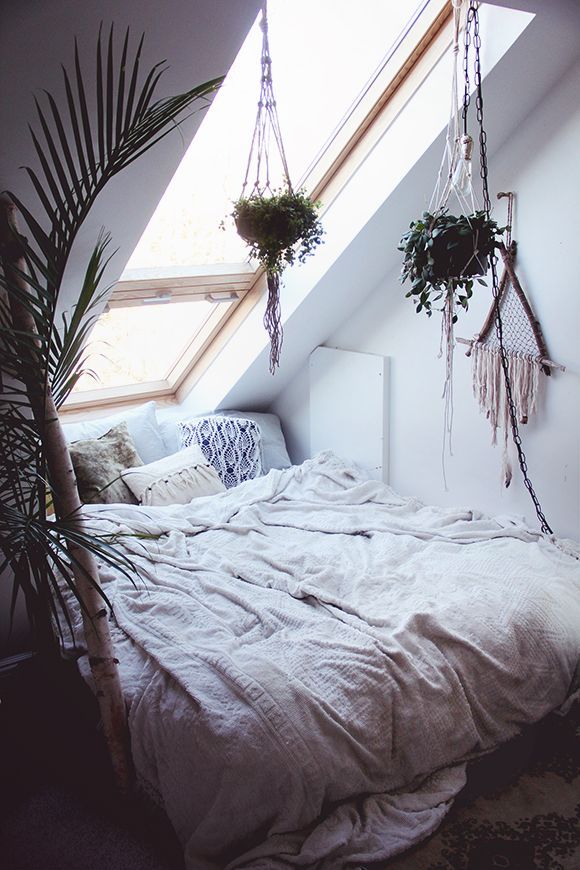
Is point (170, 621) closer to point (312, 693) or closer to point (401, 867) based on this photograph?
point (312, 693)

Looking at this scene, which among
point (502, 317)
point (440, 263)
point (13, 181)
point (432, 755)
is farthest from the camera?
point (502, 317)

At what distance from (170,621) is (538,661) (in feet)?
3.59

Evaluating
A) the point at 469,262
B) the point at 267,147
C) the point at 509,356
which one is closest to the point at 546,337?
the point at 509,356

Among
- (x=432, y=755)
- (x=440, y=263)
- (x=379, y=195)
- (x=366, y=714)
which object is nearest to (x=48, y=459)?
(x=366, y=714)

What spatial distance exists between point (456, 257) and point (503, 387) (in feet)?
2.49

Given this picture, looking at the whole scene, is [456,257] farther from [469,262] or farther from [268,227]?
[268,227]

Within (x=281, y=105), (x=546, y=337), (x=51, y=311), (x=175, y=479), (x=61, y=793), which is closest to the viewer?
(x=51, y=311)

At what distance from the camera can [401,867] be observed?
1.62 m

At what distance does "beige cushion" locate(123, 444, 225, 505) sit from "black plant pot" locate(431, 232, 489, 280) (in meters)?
1.61

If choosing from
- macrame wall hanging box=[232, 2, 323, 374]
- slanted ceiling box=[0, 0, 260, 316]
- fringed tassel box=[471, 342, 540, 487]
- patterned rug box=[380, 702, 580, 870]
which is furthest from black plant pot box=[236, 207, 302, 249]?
patterned rug box=[380, 702, 580, 870]

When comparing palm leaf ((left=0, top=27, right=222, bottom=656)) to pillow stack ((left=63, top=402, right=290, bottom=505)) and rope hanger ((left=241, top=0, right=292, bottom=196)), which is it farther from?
pillow stack ((left=63, top=402, right=290, bottom=505))

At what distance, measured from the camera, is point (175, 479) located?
10.5ft

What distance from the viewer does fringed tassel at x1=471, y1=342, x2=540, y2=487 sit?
262cm

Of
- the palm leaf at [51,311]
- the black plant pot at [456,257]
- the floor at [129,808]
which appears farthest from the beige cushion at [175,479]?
the black plant pot at [456,257]
